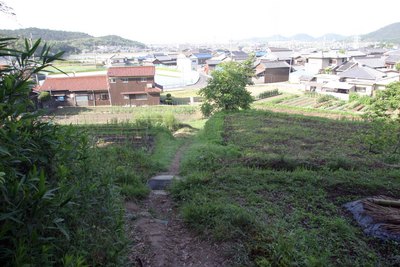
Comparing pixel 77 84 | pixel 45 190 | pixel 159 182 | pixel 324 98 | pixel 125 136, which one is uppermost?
pixel 45 190

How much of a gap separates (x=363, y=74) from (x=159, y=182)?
32.7m

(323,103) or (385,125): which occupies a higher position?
(385,125)

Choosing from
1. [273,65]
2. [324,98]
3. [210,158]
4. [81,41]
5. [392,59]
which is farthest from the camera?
[81,41]

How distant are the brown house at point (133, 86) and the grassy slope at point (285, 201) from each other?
20.0 m

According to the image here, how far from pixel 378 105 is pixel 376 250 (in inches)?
300

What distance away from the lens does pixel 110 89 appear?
96.3 feet

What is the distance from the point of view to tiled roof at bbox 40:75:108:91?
2928 centimetres

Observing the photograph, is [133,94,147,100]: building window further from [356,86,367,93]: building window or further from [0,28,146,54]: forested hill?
[0,28,146,54]: forested hill

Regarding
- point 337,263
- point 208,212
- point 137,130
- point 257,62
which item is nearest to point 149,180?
point 208,212

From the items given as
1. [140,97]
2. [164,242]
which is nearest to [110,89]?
[140,97]

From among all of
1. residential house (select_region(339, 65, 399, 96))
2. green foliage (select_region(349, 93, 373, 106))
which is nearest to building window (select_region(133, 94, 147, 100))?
green foliage (select_region(349, 93, 373, 106))

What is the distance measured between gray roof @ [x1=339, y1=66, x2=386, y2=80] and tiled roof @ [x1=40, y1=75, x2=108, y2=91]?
27.0 m

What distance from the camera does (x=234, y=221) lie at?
463 centimetres

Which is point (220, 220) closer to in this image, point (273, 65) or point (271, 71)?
point (271, 71)
